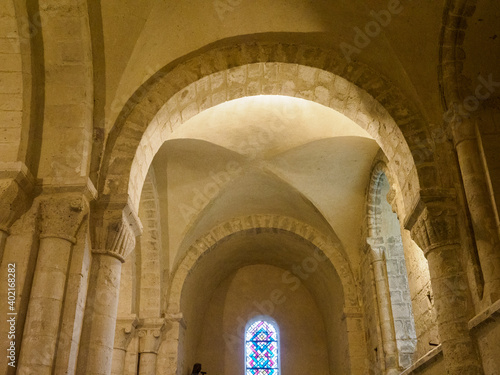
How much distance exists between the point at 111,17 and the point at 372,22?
2.68 m

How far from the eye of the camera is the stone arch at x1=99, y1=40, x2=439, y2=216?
15.8 feet

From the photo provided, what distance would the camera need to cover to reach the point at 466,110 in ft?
15.3

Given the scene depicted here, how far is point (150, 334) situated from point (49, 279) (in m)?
4.35

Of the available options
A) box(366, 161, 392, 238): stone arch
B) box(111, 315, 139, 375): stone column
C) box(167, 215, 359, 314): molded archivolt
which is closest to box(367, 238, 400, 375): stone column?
box(366, 161, 392, 238): stone arch

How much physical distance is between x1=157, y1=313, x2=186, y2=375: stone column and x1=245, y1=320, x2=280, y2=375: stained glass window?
2715 mm

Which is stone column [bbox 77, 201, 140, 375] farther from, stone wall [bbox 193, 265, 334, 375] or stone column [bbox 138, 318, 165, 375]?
stone wall [bbox 193, 265, 334, 375]

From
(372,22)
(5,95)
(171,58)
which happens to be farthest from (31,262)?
(372,22)

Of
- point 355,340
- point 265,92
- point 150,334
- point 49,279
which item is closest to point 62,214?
point 49,279

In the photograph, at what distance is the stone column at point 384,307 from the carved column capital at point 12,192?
516 cm

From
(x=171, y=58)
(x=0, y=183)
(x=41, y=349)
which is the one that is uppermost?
(x=171, y=58)

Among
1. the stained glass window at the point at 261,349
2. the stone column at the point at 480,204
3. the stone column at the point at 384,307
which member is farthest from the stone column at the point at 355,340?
the stone column at the point at 480,204

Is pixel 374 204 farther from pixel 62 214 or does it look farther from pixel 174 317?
pixel 62 214

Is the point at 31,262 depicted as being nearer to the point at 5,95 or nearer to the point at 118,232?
the point at 118,232

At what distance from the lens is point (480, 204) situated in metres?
4.25
